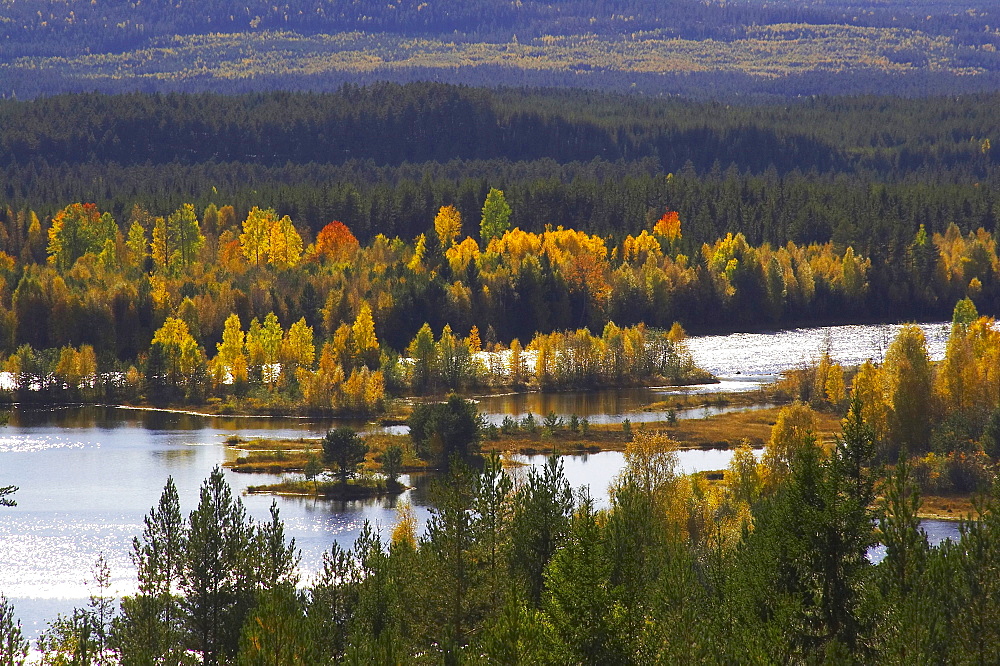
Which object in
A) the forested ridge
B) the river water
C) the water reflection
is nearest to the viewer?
the river water

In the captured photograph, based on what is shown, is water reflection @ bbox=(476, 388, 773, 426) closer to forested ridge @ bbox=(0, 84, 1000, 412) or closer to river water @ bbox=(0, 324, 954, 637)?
river water @ bbox=(0, 324, 954, 637)

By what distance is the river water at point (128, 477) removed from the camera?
220 feet

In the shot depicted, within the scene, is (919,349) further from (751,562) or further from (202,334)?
(202,334)

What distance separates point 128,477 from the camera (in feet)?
281

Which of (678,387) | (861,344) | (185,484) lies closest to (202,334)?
(678,387)

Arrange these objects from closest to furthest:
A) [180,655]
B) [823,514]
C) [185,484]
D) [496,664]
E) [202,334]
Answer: [496,664], [823,514], [180,655], [185,484], [202,334]

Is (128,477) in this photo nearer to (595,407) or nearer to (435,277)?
(595,407)

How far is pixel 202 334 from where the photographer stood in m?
132

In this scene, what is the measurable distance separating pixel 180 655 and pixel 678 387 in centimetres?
8131

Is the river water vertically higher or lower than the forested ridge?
lower

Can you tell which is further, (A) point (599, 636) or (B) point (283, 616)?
(B) point (283, 616)

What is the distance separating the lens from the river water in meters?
66.9

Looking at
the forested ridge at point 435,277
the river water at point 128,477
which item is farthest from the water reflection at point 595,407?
the forested ridge at point 435,277

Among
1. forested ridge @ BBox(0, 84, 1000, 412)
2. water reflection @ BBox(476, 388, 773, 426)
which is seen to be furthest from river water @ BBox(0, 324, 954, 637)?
forested ridge @ BBox(0, 84, 1000, 412)
